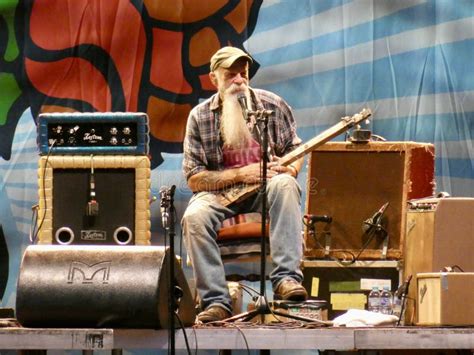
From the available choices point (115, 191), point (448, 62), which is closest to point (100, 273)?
point (115, 191)

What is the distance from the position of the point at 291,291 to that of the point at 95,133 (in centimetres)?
123

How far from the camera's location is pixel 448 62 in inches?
258

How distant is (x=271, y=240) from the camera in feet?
17.7

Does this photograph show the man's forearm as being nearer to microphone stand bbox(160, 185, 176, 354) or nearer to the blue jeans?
the blue jeans

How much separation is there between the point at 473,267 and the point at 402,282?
0.59m

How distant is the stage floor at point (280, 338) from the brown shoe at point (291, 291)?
40cm

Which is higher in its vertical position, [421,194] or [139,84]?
[139,84]

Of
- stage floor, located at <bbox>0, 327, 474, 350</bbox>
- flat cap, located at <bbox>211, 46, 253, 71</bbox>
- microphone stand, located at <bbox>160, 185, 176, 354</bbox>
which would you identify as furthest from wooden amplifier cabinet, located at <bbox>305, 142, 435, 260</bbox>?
microphone stand, located at <bbox>160, 185, 176, 354</bbox>

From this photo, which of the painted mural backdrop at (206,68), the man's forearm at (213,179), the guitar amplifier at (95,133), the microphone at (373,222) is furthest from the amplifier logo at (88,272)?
the painted mural backdrop at (206,68)

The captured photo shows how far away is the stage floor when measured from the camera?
15.6 feet

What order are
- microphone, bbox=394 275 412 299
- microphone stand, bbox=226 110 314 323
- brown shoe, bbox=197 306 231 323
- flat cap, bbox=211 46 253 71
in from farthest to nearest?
flat cap, bbox=211 46 253 71
microphone, bbox=394 275 412 299
brown shoe, bbox=197 306 231 323
microphone stand, bbox=226 110 314 323

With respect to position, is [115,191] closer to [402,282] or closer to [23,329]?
[23,329]

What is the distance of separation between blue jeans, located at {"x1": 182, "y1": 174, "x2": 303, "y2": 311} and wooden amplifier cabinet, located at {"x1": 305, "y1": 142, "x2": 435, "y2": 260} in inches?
17.2

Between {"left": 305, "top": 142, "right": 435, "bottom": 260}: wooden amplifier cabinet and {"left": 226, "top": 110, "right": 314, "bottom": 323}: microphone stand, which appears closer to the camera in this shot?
{"left": 226, "top": 110, "right": 314, "bottom": 323}: microphone stand
